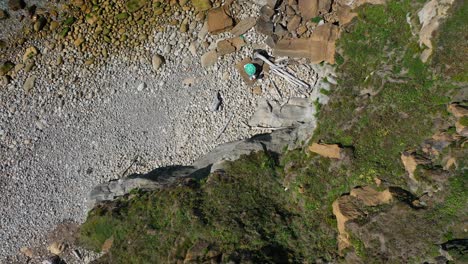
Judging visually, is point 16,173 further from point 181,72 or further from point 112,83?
point 181,72

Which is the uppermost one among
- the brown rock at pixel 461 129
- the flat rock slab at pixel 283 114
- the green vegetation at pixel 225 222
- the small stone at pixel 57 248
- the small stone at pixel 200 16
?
the small stone at pixel 200 16

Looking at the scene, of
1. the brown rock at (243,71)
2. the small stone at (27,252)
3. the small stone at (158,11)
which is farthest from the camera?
the small stone at (158,11)

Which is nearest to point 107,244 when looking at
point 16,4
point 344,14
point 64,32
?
point 64,32

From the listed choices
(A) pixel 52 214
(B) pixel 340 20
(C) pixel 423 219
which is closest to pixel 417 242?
(C) pixel 423 219

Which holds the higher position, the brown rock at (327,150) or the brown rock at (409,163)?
the brown rock at (409,163)

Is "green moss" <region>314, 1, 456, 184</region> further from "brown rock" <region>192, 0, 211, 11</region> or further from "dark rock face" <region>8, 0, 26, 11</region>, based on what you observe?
"dark rock face" <region>8, 0, 26, 11</region>

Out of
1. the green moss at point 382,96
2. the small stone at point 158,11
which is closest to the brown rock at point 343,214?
the green moss at point 382,96

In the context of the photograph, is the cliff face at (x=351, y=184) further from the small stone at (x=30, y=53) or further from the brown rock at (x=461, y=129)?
the small stone at (x=30, y=53)

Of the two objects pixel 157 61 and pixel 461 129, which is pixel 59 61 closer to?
pixel 157 61
